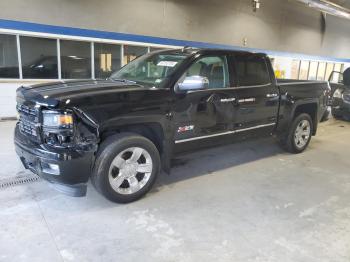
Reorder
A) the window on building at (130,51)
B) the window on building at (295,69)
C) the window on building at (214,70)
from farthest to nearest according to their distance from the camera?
the window on building at (295,69) < the window on building at (130,51) < the window on building at (214,70)

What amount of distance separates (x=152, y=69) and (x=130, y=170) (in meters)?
1.38

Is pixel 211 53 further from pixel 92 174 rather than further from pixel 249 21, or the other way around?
pixel 249 21

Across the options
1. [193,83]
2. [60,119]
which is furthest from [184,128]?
[60,119]

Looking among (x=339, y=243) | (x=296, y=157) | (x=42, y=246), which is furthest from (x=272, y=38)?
(x=42, y=246)

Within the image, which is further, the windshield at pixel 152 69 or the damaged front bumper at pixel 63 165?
the windshield at pixel 152 69

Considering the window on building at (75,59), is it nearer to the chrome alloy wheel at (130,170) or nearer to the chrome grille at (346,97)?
the chrome alloy wheel at (130,170)

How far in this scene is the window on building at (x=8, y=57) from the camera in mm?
7041

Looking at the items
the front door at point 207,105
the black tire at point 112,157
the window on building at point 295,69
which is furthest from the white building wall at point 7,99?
the window on building at point 295,69

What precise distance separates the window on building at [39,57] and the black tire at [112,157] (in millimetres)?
5877

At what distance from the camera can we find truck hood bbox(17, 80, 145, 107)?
8.52 ft

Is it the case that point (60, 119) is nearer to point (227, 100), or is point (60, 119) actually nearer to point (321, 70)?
point (227, 100)

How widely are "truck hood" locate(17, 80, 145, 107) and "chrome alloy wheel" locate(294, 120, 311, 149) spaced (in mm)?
3057

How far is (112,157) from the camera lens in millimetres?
2812

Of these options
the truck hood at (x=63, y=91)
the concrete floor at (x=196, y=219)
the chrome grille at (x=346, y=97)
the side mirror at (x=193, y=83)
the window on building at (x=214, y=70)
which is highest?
the window on building at (x=214, y=70)
